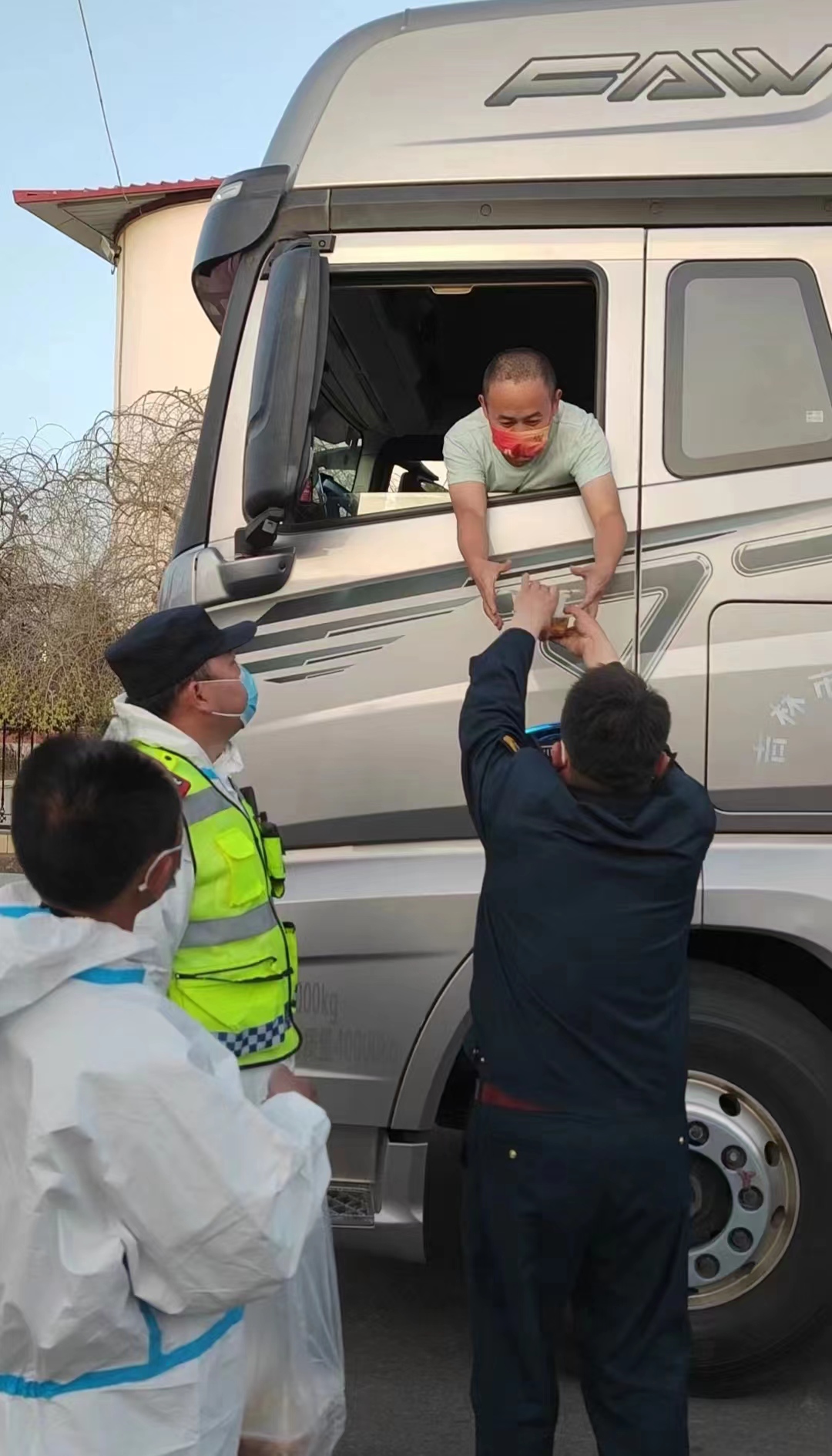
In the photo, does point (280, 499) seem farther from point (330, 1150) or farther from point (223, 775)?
point (330, 1150)

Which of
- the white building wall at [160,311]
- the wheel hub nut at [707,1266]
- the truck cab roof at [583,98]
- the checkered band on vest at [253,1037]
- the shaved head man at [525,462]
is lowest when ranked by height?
the wheel hub nut at [707,1266]

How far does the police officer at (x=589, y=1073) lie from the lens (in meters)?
2.62

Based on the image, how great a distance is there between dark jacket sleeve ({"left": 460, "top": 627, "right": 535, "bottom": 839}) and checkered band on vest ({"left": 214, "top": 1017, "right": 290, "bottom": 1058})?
59 cm

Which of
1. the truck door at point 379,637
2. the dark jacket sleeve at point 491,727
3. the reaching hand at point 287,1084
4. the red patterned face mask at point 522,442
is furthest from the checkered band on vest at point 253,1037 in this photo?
the red patterned face mask at point 522,442

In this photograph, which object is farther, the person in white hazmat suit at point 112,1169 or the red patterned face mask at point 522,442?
the red patterned face mask at point 522,442

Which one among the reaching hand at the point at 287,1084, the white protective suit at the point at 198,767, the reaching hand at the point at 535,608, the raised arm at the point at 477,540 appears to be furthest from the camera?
the raised arm at the point at 477,540

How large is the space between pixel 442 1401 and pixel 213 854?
1937 mm

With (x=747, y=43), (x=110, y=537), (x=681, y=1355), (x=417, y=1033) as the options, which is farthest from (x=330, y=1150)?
(x=110, y=537)

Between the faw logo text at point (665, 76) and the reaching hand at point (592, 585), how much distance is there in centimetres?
127

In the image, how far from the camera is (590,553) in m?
3.58

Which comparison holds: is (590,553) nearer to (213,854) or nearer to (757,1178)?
(213,854)

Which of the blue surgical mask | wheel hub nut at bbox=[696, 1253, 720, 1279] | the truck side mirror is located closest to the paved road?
wheel hub nut at bbox=[696, 1253, 720, 1279]

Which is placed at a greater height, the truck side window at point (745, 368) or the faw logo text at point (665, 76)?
the faw logo text at point (665, 76)

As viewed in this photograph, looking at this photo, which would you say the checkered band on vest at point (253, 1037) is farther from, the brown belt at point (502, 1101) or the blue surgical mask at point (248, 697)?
the blue surgical mask at point (248, 697)
